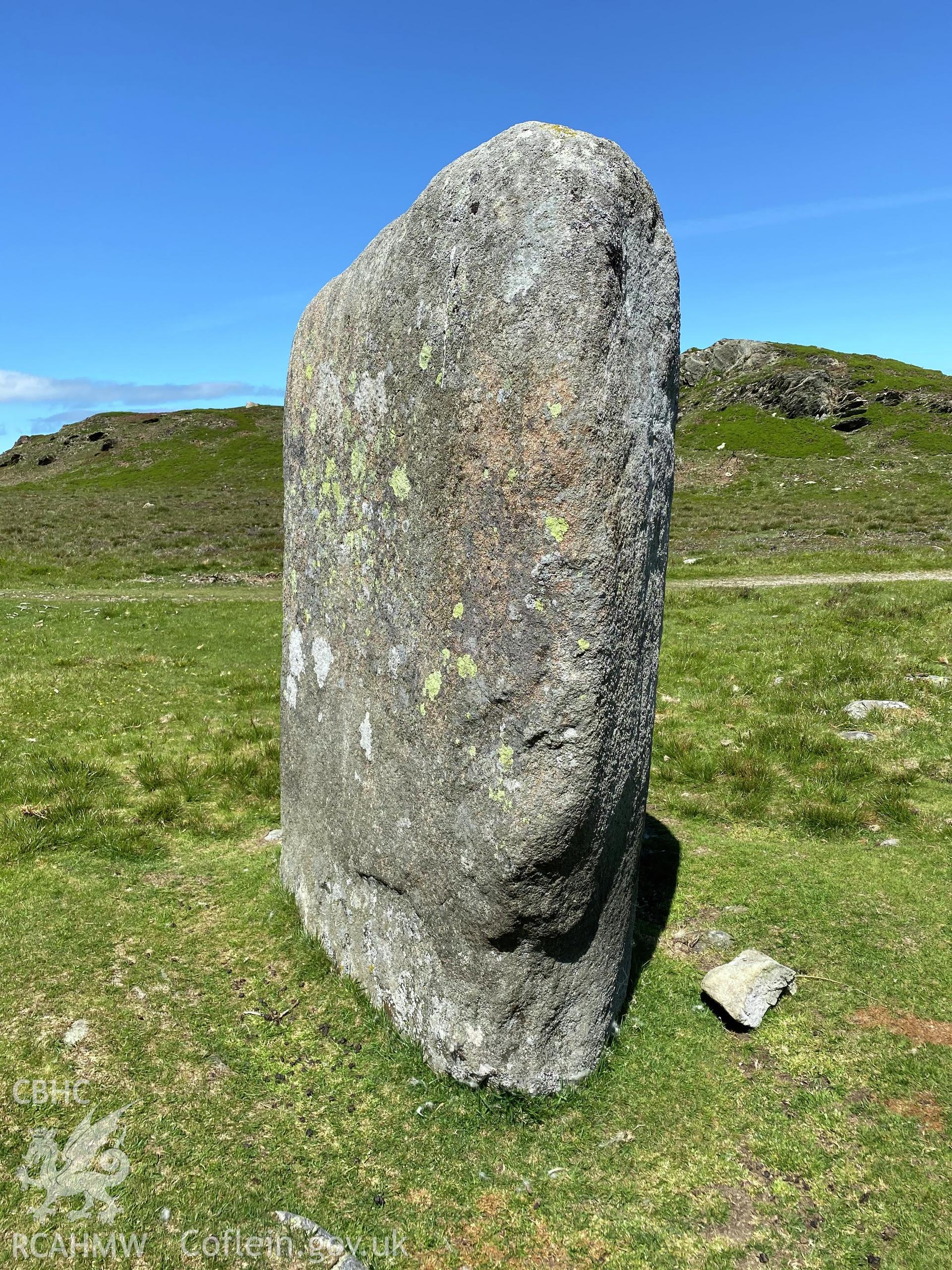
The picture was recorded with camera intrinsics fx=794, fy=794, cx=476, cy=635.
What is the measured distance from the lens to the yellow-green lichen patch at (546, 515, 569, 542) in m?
3.71

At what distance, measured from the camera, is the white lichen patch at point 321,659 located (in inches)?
219

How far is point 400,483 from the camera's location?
462cm

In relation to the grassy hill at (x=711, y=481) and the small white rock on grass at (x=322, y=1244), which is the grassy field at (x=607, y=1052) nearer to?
the small white rock on grass at (x=322, y=1244)

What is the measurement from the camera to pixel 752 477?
51500 mm

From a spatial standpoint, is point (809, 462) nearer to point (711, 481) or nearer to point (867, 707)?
point (711, 481)

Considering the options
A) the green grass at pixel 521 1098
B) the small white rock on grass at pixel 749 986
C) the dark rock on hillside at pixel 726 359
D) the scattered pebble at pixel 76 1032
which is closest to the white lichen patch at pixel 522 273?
the green grass at pixel 521 1098

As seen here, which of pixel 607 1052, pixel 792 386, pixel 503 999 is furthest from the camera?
pixel 792 386

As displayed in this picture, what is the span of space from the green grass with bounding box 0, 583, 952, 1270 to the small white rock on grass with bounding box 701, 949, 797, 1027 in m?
0.12

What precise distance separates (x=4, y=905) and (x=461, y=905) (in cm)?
421

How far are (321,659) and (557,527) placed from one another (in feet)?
8.39

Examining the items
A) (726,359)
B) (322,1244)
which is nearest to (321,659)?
(322,1244)

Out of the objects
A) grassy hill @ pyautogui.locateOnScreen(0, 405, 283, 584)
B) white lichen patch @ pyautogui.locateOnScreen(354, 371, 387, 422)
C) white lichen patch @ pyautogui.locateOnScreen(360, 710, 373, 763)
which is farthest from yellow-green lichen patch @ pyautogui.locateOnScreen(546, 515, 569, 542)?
grassy hill @ pyautogui.locateOnScreen(0, 405, 283, 584)

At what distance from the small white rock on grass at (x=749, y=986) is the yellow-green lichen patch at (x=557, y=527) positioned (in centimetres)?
339

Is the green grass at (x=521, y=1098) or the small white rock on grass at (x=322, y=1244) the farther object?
the green grass at (x=521, y=1098)
